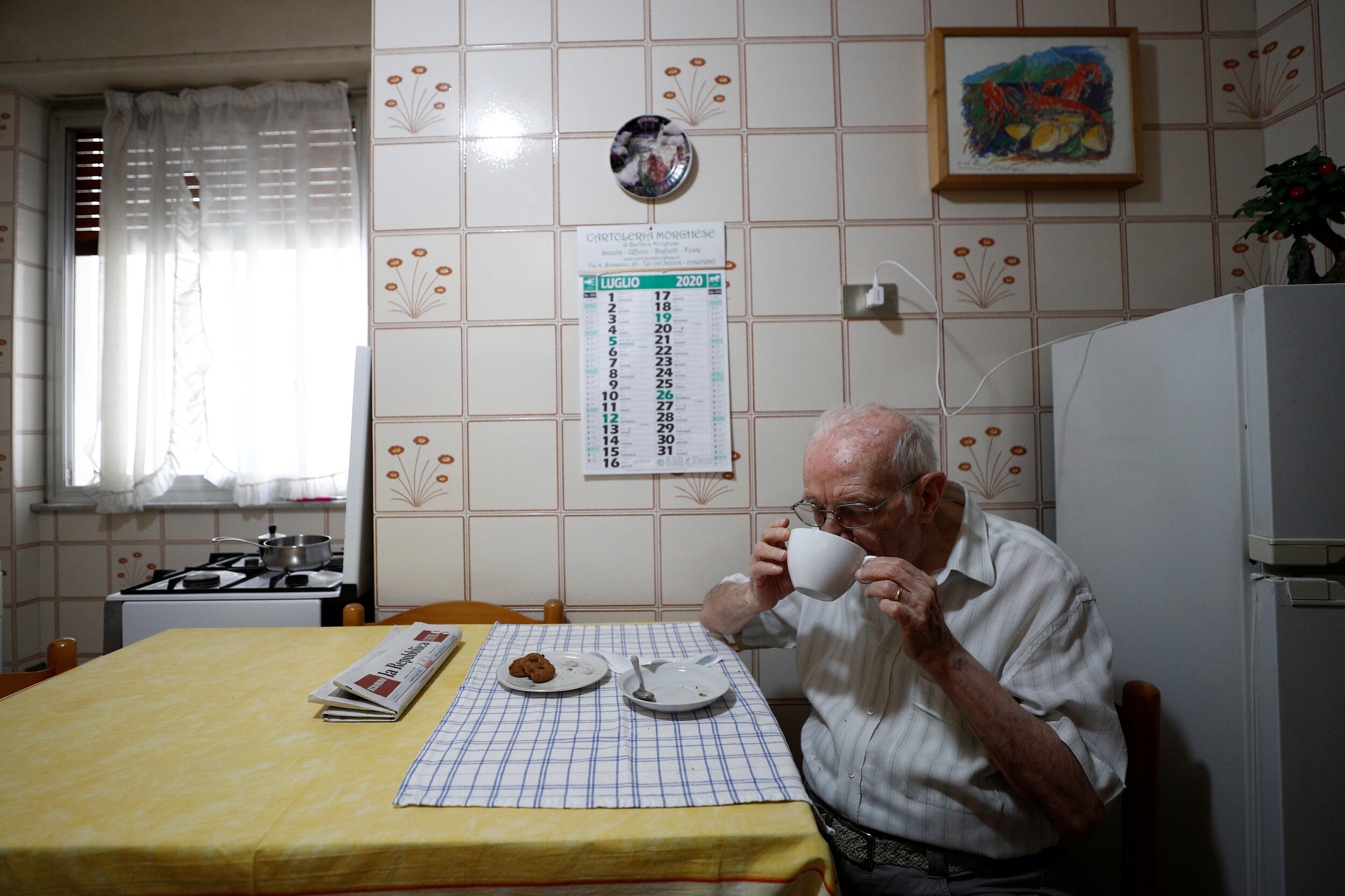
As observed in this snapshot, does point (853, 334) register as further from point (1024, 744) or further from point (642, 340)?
point (1024, 744)

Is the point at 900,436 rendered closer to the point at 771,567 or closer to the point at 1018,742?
the point at 771,567

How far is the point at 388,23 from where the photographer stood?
5.52ft

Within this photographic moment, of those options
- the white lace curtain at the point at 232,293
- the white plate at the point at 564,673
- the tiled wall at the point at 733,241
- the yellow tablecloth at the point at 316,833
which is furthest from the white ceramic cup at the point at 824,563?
the white lace curtain at the point at 232,293

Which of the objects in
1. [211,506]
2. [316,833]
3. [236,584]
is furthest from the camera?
[211,506]

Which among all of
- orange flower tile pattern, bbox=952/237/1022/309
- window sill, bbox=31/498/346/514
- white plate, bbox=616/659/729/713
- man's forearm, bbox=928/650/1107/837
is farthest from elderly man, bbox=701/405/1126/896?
window sill, bbox=31/498/346/514

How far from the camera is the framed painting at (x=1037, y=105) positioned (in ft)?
5.31

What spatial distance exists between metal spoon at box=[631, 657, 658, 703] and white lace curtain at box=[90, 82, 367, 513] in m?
1.68

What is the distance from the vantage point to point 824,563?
2.80 ft

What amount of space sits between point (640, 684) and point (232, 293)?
7.25 ft

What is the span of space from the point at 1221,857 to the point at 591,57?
7.24 feet

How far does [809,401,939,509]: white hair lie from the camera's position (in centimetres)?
95

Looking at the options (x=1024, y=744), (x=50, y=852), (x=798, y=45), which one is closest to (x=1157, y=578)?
(x=1024, y=744)

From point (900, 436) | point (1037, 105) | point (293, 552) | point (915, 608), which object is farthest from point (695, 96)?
point (293, 552)

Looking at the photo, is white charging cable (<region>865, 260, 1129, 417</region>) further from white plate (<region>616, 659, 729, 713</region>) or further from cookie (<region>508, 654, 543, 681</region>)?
cookie (<region>508, 654, 543, 681</region>)
